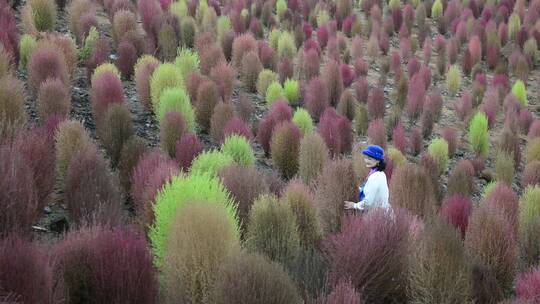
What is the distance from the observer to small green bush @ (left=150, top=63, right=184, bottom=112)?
5.18 metres

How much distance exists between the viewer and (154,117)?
5.36 metres

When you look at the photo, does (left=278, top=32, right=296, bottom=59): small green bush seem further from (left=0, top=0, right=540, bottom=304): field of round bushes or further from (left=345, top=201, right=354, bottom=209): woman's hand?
(left=345, top=201, right=354, bottom=209): woman's hand

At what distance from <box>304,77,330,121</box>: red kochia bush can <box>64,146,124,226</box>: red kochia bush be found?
139 inches

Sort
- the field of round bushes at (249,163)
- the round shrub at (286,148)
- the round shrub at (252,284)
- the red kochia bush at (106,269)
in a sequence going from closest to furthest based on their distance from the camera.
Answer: the round shrub at (252,284) → the red kochia bush at (106,269) → the field of round bushes at (249,163) → the round shrub at (286,148)

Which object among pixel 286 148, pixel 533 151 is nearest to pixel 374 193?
pixel 286 148

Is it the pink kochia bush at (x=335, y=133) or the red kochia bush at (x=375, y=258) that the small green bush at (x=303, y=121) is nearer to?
the pink kochia bush at (x=335, y=133)

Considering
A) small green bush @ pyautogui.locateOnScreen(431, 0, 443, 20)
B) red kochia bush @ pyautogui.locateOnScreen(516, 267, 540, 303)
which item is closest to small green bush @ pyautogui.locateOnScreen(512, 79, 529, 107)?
small green bush @ pyautogui.locateOnScreen(431, 0, 443, 20)

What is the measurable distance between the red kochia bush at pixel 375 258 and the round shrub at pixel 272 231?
257 millimetres

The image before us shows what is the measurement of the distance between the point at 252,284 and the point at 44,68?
356 centimetres

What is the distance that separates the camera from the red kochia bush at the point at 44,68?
470 cm

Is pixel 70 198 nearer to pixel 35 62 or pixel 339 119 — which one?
pixel 35 62

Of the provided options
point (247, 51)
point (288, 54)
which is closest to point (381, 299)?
point (247, 51)

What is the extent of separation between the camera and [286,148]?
481 centimetres

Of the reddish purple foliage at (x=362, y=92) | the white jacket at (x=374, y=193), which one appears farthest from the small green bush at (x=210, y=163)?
the reddish purple foliage at (x=362, y=92)
